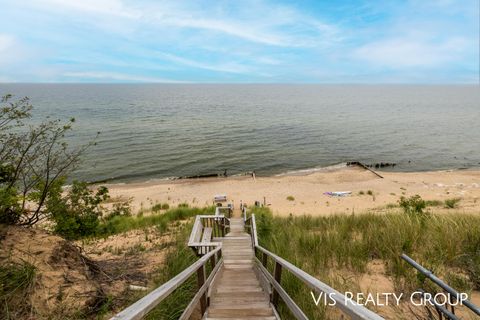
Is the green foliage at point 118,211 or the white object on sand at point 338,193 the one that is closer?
the green foliage at point 118,211

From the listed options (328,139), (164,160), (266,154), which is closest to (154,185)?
(164,160)

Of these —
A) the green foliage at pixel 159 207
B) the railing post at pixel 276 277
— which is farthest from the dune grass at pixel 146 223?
the railing post at pixel 276 277

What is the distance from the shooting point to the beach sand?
21703 millimetres

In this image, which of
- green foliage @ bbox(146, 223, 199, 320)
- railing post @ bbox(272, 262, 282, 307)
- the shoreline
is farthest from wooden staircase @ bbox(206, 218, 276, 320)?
the shoreline

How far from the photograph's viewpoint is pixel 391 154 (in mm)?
39094

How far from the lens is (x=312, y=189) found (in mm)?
26000

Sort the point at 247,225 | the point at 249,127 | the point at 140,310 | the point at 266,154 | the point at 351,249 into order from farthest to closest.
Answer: the point at 249,127 < the point at 266,154 < the point at 247,225 < the point at 351,249 < the point at 140,310

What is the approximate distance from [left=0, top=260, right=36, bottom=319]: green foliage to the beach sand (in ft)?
52.7

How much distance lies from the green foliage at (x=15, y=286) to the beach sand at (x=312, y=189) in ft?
52.7

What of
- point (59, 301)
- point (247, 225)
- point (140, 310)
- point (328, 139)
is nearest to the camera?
point (140, 310)

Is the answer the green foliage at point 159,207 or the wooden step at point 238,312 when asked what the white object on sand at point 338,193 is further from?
the wooden step at point 238,312

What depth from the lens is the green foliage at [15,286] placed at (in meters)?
3.62

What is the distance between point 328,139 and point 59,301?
1831 inches

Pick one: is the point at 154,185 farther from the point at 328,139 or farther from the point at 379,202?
the point at 328,139
